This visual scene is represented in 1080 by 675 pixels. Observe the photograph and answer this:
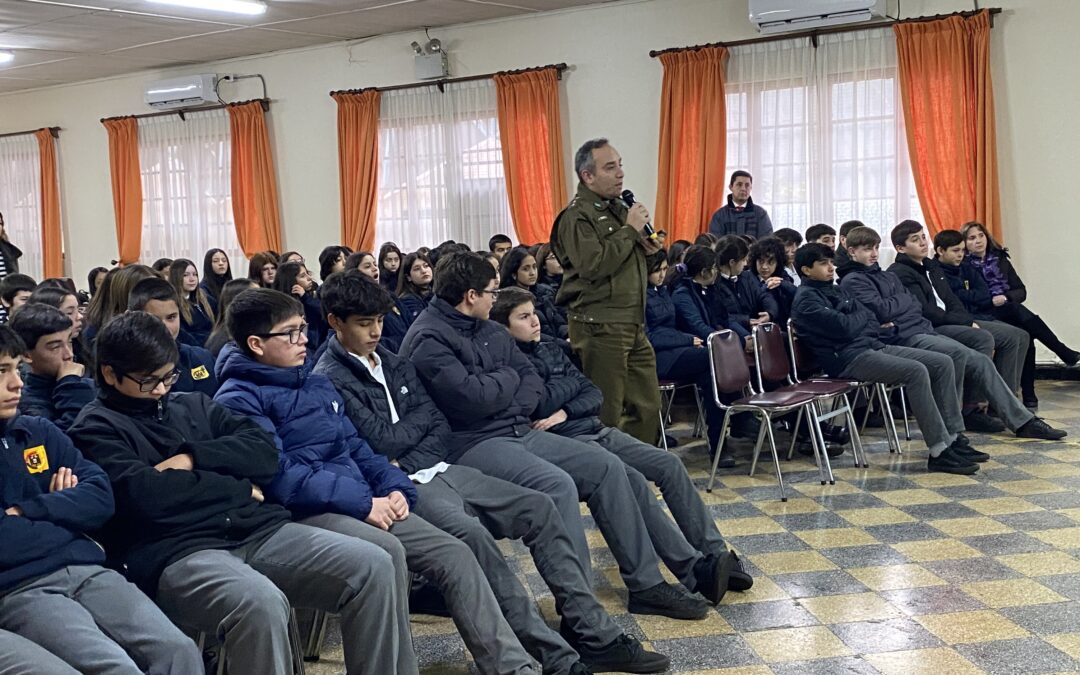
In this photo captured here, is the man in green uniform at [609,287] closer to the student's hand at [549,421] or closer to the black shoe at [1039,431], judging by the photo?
the student's hand at [549,421]

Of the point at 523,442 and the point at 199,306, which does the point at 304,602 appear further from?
the point at 199,306

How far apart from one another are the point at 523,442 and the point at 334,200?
7.41 m

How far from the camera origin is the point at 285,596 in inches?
95.1

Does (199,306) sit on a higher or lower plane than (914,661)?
higher

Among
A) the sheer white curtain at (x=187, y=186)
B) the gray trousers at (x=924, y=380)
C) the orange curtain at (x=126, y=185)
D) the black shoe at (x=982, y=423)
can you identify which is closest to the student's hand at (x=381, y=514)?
the gray trousers at (x=924, y=380)

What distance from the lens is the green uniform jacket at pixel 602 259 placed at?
4.46 meters

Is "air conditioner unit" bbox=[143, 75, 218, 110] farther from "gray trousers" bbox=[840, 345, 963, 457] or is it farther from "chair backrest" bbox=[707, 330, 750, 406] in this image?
"gray trousers" bbox=[840, 345, 963, 457]

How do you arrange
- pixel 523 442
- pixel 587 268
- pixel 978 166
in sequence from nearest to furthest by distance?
pixel 523 442 → pixel 587 268 → pixel 978 166

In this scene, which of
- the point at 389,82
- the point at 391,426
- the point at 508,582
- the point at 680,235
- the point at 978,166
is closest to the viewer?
the point at 508,582

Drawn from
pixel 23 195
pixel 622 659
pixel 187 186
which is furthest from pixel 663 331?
pixel 23 195

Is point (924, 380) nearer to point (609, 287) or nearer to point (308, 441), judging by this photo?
point (609, 287)

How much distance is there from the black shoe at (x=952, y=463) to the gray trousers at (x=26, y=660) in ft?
13.8

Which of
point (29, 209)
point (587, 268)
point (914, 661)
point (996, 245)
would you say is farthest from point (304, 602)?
point (29, 209)

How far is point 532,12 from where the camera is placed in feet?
29.4
